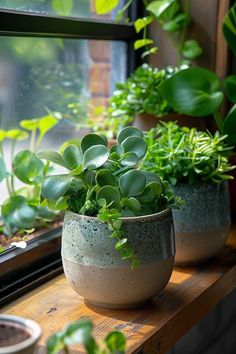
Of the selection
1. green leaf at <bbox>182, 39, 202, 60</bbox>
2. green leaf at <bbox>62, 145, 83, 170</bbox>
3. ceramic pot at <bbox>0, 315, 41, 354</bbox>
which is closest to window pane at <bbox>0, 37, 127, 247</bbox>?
green leaf at <bbox>182, 39, 202, 60</bbox>

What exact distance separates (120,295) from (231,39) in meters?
0.63

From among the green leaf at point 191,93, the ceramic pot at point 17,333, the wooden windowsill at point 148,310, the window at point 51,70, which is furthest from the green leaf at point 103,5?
the ceramic pot at point 17,333

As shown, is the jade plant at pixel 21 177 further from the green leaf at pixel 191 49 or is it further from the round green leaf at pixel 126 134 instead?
the green leaf at pixel 191 49

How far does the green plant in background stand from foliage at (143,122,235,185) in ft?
0.98

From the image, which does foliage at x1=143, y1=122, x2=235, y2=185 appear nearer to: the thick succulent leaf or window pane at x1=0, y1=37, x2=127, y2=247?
the thick succulent leaf

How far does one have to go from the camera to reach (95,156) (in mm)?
866

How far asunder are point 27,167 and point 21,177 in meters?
0.02

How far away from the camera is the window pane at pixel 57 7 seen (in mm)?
1047

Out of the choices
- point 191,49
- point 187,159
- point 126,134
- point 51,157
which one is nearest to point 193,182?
point 187,159

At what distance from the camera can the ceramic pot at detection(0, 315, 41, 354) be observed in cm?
67

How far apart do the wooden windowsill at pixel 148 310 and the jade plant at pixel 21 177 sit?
0.42 ft

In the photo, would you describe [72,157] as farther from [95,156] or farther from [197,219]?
[197,219]

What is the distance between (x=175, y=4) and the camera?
1286 mm

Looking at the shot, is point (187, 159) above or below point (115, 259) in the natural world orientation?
above
